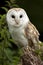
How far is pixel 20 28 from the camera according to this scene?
4.78 meters

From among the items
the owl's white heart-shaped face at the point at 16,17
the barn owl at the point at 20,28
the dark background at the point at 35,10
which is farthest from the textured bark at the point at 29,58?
the dark background at the point at 35,10

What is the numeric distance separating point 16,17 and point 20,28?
241mm

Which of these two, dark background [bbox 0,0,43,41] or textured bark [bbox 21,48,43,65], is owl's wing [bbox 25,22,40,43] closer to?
textured bark [bbox 21,48,43,65]

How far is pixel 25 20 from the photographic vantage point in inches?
189

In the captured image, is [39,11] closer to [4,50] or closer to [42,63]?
[42,63]

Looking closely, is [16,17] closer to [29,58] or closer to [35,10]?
[29,58]

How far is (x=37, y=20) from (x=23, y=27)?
8.21 feet

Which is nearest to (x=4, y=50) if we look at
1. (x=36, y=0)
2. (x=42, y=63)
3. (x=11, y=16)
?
(x=11, y=16)

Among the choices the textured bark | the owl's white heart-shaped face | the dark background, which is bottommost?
the textured bark

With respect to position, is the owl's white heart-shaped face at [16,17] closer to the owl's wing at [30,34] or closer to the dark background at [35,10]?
the owl's wing at [30,34]

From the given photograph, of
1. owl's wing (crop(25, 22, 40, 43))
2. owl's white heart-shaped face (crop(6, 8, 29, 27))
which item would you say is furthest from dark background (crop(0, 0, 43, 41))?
owl's white heart-shaped face (crop(6, 8, 29, 27))

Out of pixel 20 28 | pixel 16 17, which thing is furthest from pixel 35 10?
pixel 16 17

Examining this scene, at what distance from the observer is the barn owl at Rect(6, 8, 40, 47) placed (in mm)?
4586

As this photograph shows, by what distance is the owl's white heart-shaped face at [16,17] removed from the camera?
458cm
